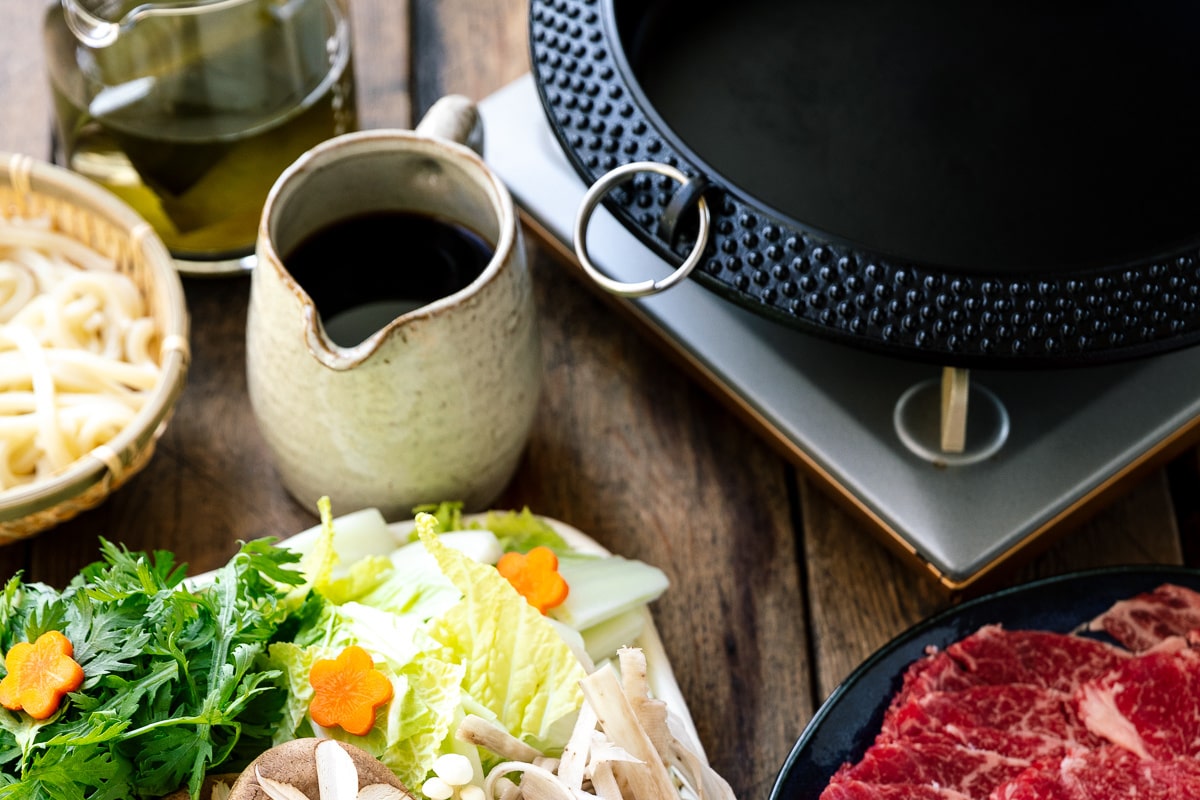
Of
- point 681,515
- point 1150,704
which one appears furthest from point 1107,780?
point 681,515

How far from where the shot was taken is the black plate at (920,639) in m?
0.96

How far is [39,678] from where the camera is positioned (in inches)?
32.6

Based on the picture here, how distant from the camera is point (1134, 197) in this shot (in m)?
1.10

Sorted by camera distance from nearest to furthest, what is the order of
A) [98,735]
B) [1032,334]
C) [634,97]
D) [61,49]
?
1. [98,735]
2. [1032,334]
3. [634,97]
4. [61,49]

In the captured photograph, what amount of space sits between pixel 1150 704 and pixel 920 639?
0.18 m

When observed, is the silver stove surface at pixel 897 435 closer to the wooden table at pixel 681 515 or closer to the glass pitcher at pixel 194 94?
the wooden table at pixel 681 515

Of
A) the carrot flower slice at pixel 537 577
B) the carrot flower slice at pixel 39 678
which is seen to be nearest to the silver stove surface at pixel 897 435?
the carrot flower slice at pixel 537 577

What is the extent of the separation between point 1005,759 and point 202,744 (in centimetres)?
59

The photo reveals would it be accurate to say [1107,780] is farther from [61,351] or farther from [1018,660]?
[61,351]

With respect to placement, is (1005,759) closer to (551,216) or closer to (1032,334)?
(1032,334)

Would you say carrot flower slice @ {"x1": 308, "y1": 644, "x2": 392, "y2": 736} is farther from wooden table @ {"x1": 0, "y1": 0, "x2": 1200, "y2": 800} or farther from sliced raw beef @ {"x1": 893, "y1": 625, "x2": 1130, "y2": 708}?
sliced raw beef @ {"x1": 893, "y1": 625, "x2": 1130, "y2": 708}

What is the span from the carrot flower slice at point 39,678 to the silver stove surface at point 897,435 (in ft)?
1.88

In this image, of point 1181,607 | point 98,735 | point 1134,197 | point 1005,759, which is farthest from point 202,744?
point 1134,197

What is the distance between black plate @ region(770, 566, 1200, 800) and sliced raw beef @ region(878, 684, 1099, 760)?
25mm
